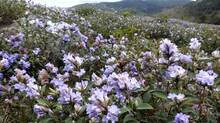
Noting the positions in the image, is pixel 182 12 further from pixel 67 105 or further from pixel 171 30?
pixel 67 105

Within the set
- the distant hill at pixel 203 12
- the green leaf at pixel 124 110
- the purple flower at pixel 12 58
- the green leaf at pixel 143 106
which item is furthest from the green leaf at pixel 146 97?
the distant hill at pixel 203 12

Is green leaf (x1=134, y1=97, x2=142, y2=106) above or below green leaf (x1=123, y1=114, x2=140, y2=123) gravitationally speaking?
above

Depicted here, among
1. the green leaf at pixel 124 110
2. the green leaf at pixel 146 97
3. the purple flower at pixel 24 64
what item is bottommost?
the purple flower at pixel 24 64

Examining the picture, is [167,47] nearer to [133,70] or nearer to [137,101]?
[137,101]

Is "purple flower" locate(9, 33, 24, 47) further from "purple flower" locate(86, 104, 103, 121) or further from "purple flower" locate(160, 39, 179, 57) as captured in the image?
"purple flower" locate(86, 104, 103, 121)

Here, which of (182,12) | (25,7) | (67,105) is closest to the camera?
(67,105)

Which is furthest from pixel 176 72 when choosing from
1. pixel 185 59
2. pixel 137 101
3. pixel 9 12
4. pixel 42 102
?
pixel 9 12

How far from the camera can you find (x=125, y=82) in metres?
3.56

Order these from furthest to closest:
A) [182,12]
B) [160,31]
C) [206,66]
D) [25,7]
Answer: [182,12] < [160,31] < [25,7] < [206,66]

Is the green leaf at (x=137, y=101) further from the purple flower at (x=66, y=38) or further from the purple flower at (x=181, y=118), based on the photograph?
the purple flower at (x=66, y=38)

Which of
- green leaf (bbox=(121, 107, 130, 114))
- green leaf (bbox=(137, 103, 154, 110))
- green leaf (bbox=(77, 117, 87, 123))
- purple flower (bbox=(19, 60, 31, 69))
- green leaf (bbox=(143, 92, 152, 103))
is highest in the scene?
green leaf (bbox=(121, 107, 130, 114))

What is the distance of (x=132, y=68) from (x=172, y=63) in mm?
1240

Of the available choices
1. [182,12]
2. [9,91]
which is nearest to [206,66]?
[9,91]

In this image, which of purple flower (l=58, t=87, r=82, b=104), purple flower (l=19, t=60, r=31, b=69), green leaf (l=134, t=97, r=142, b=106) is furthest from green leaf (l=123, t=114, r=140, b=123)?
purple flower (l=19, t=60, r=31, b=69)
